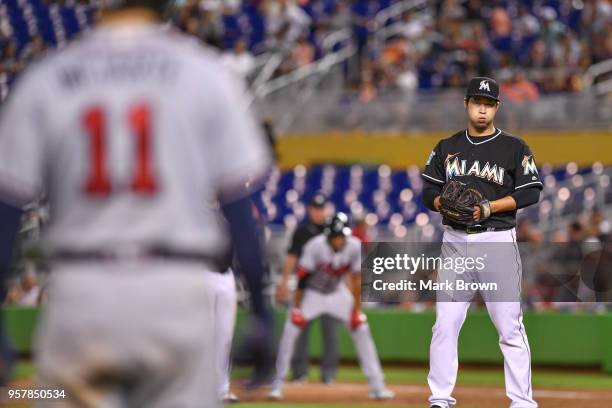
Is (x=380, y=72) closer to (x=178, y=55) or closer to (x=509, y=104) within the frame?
(x=509, y=104)

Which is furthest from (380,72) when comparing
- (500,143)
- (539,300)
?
(500,143)

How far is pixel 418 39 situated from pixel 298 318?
11953mm

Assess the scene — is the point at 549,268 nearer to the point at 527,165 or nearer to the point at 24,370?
the point at 24,370

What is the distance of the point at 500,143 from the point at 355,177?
43.2 feet

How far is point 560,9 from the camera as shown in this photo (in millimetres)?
25109

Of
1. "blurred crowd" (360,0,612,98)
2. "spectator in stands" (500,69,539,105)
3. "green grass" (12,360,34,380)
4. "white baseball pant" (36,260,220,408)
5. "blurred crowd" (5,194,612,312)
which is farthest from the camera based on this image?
"blurred crowd" (360,0,612,98)

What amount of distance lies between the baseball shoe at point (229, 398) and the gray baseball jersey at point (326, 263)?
1728mm

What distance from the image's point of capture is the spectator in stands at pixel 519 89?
71.4 feet


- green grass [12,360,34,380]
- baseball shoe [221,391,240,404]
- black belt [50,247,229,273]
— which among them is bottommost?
green grass [12,360,34,380]

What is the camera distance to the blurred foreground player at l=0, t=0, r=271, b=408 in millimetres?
3492

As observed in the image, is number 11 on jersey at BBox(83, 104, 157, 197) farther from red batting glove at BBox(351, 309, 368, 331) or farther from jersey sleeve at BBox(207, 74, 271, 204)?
red batting glove at BBox(351, 309, 368, 331)

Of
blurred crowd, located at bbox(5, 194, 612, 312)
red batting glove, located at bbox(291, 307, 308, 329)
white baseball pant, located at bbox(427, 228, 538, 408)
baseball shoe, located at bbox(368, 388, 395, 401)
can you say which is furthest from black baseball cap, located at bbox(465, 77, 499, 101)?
blurred crowd, located at bbox(5, 194, 612, 312)

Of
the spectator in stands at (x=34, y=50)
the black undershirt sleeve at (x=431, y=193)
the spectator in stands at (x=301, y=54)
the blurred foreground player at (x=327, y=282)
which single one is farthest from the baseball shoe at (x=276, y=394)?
the spectator in stands at (x=34, y=50)

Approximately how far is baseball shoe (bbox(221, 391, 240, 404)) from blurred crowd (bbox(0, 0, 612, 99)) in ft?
36.1
